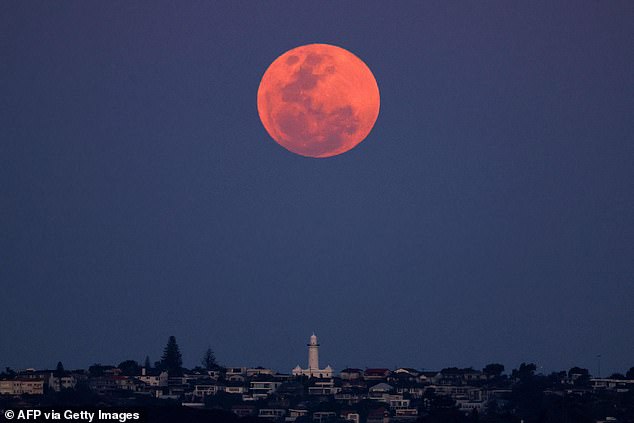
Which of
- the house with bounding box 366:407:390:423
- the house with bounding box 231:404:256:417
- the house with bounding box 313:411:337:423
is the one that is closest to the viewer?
the house with bounding box 313:411:337:423

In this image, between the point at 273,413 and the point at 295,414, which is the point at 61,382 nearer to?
the point at 273,413

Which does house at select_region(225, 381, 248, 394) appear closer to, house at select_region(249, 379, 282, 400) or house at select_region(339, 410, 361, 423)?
house at select_region(249, 379, 282, 400)

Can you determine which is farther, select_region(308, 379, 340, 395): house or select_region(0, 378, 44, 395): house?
select_region(308, 379, 340, 395): house

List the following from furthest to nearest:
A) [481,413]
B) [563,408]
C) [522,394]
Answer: [522,394]
[481,413]
[563,408]

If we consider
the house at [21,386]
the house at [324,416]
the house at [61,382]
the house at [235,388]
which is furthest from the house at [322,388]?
the house at [21,386]

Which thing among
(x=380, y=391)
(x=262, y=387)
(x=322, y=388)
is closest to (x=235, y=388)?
(x=262, y=387)

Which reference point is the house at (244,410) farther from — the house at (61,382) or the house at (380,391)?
the house at (61,382)

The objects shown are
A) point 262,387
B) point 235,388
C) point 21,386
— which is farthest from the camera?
point 262,387

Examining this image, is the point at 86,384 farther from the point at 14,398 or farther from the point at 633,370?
the point at 633,370

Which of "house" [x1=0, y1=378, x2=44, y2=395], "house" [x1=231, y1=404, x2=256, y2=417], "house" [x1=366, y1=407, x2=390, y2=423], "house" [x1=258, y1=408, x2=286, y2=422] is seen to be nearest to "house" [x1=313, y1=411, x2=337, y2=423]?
"house" [x1=258, y1=408, x2=286, y2=422]

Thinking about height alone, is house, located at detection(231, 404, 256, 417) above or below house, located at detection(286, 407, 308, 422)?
above

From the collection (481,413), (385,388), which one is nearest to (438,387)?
(385,388)
